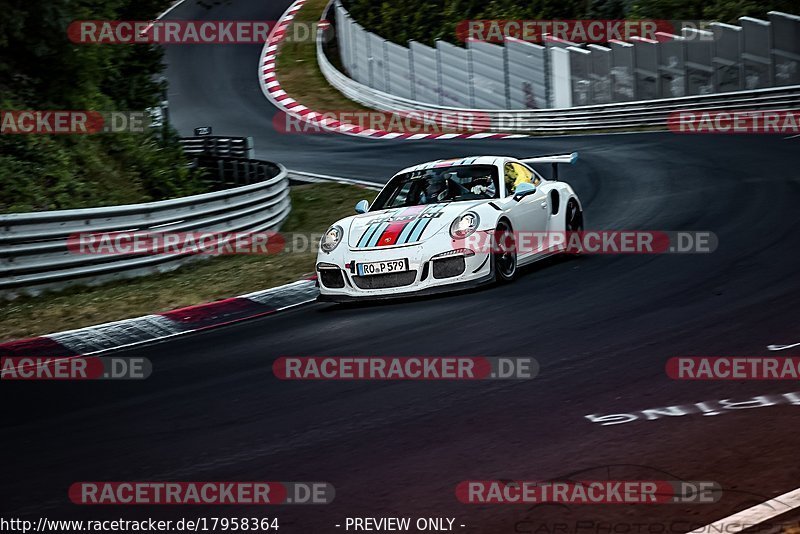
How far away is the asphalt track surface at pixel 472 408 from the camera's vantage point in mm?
4637

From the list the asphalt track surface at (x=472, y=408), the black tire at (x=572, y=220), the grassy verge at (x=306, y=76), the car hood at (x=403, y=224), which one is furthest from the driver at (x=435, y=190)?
the grassy verge at (x=306, y=76)

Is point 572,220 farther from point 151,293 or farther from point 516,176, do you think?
point 151,293

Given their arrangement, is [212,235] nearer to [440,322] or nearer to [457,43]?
[440,322]

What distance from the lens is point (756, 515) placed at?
13.4ft

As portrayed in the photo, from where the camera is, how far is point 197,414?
6285mm

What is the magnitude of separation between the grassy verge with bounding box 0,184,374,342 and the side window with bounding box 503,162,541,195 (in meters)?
2.73

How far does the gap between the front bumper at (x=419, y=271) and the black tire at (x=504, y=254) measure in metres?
0.20

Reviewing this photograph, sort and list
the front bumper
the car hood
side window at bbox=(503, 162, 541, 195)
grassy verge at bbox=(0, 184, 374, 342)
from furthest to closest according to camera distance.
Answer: grassy verge at bbox=(0, 184, 374, 342), side window at bbox=(503, 162, 541, 195), the car hood, the front bumper

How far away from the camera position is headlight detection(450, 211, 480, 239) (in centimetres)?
948

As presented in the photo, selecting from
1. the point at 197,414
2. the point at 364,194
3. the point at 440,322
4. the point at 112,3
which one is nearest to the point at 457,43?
the point at 364,194

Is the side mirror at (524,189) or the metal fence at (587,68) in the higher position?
the metal fence at (587,68)

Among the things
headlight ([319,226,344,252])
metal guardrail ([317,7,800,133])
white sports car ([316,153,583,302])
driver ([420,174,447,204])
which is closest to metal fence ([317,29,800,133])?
metal guardrail ([317,7,800,133])

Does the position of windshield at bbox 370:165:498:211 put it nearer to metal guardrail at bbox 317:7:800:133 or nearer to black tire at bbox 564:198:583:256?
black tire at bbox 564:198:583:256

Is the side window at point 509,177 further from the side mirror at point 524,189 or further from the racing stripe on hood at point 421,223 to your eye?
the racing stripe on hood at point 421,223
